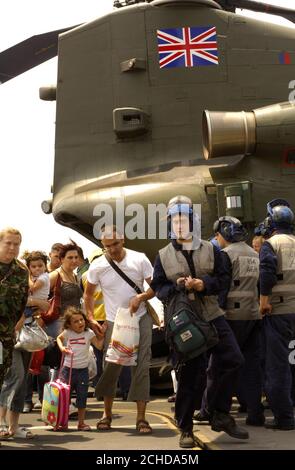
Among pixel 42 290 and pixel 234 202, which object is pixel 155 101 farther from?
pixel 42 290

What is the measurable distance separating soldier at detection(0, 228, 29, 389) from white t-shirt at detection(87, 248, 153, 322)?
3.81ft

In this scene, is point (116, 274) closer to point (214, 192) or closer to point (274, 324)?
point (274, 324)

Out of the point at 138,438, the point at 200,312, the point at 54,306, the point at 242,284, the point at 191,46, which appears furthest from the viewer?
the point at 191,46

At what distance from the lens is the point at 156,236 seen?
30.8 feet

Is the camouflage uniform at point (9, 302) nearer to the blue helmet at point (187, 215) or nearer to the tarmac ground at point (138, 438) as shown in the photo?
the tarmac ground at point (138, 438)

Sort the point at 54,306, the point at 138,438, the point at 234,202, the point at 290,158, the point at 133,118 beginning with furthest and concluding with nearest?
1. the point at 133,118
2. the point at 290,158
3. the point at 234,202
4. the point at 54,306
5. the point at 138,438

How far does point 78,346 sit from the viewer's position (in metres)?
7.02

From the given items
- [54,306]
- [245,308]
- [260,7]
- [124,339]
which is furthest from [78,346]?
[260,7]

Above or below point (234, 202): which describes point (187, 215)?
below

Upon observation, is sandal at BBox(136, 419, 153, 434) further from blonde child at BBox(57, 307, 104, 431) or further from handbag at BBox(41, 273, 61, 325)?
handbag at BBox(41, 273, 61, 325)

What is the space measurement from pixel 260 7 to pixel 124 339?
6.93m

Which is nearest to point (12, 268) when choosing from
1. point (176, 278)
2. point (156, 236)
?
point (176, 278)

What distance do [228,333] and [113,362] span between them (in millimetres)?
1167
